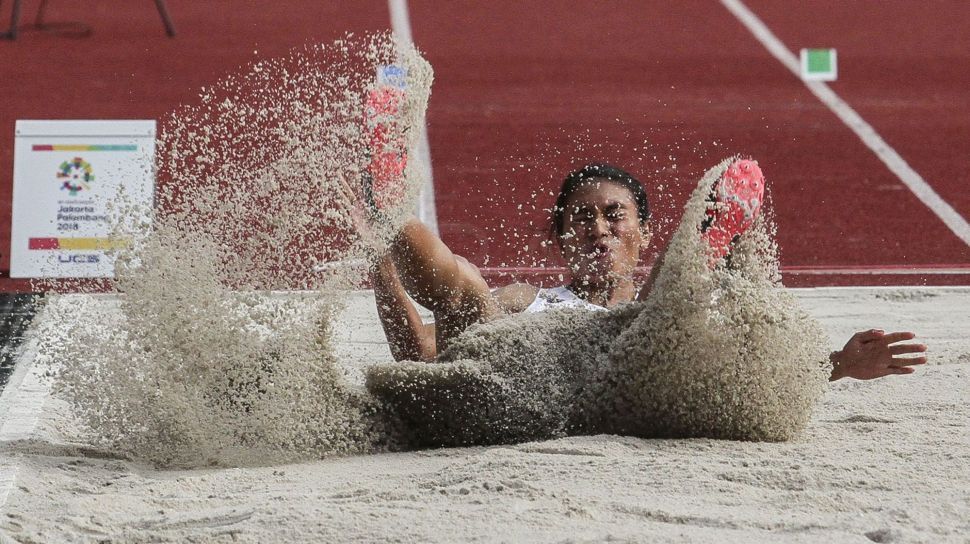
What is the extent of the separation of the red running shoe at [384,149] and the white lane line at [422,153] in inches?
14.6

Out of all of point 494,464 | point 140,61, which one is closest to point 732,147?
point 140,61

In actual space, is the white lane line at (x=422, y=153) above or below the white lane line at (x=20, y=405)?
above

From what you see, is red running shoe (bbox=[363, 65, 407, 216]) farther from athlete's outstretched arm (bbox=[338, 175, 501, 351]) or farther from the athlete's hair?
the athlete's hair

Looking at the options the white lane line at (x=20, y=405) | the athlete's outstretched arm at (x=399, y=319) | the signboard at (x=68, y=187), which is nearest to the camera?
the white lane line at (x=20, y=405)

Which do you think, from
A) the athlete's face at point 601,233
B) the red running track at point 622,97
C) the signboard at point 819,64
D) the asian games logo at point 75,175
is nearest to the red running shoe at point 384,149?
the athlete's face at point 601,233

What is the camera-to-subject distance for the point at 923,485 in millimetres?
2930

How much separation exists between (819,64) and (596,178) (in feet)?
17.7

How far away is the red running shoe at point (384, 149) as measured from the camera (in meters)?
3.48

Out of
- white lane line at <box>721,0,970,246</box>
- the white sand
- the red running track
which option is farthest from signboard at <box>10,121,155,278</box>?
white lane line at <box>721,0,970,246</box>

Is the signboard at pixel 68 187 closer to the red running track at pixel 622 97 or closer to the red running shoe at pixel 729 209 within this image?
the red running track at pixel 622 97

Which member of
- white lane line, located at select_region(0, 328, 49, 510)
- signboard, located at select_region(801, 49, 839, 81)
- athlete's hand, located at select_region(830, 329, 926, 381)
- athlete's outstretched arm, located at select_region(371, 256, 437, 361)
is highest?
signboard, located at select_region(801, 49, 839, 81)

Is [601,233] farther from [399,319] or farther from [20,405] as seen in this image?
[20,405]

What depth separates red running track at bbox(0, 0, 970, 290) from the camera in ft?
20.1

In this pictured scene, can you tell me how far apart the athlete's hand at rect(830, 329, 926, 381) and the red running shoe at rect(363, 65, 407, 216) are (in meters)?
1.08
